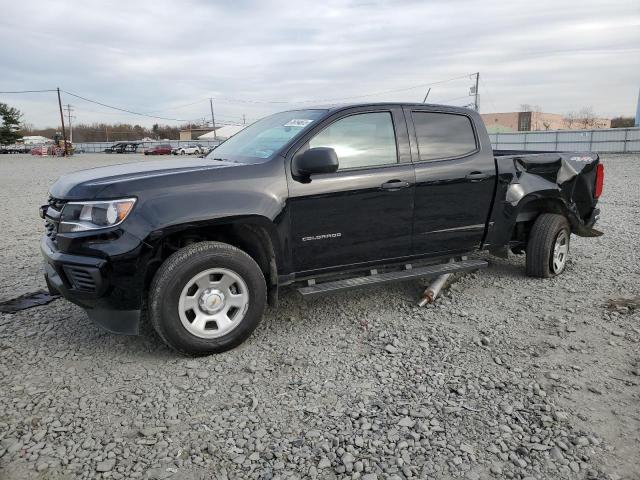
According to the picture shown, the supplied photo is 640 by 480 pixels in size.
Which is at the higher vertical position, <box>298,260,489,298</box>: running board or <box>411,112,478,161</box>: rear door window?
<box>411,112,478,161</box>: rear door window

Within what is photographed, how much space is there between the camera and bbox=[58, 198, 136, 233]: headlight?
324 centimetres

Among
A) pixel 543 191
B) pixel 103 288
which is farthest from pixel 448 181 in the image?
pixel 103 288

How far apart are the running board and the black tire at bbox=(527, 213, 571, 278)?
0.85 metres

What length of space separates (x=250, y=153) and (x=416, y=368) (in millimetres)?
2184

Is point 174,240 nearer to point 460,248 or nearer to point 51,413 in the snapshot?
point 51,413

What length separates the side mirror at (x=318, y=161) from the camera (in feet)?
11.7

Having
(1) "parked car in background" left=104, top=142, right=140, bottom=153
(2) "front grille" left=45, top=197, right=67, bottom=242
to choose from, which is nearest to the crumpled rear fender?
(2) "front grille" left=45, top=197, right=67, bottom=242

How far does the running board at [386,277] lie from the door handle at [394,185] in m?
0.74

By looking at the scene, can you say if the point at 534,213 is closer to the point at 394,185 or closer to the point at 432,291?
the point at 432,291

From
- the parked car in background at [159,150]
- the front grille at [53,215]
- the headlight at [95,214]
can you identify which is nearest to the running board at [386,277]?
the headlight at [95,214]

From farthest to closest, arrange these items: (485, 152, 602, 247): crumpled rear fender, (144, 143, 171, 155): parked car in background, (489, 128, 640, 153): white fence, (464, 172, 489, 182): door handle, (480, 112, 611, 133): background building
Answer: (480, 112, 611, 133): background building, (144, 143, 171, 155): parked car in background, (489, 128, 640, 153): white fence, (485, 152, 602, 247): crumpled rear fender, (464, 172, 489, 182): door handle

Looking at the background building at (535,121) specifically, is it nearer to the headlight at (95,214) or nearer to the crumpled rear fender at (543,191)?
the crumpled rear fender at (543,191)

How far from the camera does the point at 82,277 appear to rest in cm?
328

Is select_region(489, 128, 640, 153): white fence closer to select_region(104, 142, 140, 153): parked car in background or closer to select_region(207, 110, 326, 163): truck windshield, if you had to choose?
select_region(207, 110, 326, 163): truck windshield
